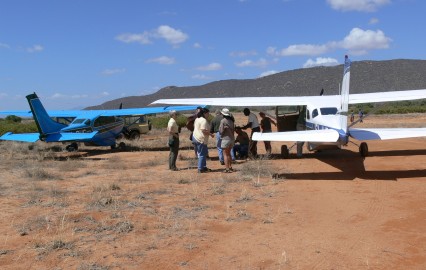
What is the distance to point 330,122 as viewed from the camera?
429 inches

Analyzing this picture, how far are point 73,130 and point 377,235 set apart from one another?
14197 millimetres

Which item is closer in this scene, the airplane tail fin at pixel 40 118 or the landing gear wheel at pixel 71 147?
the airplane tail fin at pixel 40 118

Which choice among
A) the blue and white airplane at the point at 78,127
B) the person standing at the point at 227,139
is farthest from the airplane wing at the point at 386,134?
the blue and white airplane at the point at 78,127

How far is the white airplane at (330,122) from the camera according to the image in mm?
10039

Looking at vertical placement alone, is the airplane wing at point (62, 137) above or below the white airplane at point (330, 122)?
below

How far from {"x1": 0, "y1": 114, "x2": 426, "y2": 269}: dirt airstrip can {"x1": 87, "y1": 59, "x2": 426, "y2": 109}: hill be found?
103m

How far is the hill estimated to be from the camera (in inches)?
4350

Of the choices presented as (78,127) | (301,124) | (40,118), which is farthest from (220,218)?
(78,127)

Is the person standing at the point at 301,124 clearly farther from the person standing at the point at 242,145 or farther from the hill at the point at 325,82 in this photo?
the hill at the point at 325,82

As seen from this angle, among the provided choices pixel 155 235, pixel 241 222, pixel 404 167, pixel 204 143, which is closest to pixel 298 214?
pixel 241 222

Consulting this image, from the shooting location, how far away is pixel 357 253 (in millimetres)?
5086

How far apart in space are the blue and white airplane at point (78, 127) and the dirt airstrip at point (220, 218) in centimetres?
445

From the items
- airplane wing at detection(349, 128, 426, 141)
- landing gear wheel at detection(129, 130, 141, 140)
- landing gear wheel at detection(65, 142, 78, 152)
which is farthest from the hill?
airplane wing at detection(349, 128, 426, 141)

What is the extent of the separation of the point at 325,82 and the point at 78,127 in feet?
369
